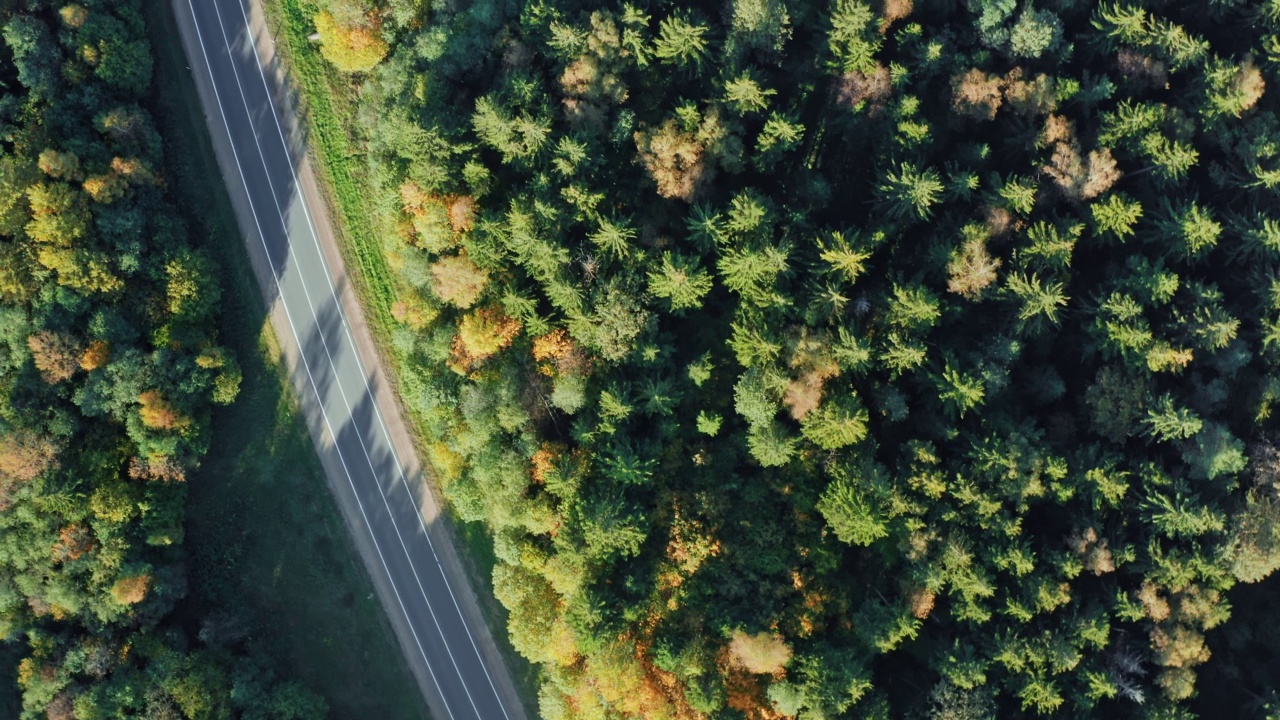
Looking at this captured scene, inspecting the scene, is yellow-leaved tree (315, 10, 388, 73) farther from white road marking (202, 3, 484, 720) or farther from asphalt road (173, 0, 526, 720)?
white road marking (202, 3, 484, 720)

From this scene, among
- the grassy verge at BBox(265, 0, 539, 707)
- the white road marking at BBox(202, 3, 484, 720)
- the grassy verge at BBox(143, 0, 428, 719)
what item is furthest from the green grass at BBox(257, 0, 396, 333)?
the grassy verge at BBox(143, 0, 428, 719)

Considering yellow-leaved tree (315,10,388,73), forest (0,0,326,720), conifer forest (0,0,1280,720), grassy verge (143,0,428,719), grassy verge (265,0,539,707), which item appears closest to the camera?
conifer forest (0,0,1280,720)

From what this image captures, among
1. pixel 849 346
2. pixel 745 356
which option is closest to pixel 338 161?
pixel 745 356

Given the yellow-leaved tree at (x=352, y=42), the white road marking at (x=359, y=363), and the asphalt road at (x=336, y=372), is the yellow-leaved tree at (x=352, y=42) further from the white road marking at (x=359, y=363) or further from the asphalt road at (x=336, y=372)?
the white road marking at (x=359, y=363)

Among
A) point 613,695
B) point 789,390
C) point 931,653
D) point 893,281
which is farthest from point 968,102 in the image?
point 613,695

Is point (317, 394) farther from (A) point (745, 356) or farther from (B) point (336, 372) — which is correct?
(A) point (745, 356)

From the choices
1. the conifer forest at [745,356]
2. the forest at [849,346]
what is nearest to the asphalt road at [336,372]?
the conifer forest at [745,356]

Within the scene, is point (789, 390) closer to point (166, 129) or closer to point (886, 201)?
point (886, 201)
